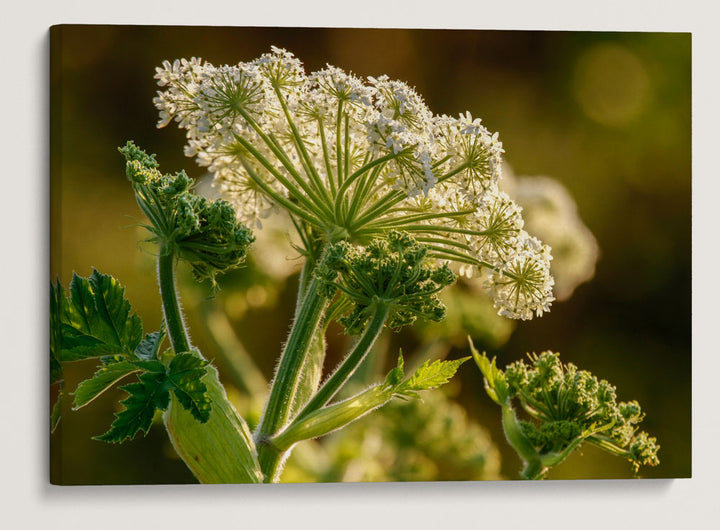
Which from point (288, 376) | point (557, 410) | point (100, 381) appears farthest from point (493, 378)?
point (100, 381)

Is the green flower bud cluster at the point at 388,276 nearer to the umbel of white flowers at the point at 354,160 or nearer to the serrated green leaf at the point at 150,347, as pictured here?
the umbel of white flowers at the point at 354,160

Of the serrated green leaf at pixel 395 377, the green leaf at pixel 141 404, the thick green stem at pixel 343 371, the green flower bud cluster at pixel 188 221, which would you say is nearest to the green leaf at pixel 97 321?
the green leaf at pixel 141 404

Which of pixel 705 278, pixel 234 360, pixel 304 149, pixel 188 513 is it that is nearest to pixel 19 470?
pixel 188 513

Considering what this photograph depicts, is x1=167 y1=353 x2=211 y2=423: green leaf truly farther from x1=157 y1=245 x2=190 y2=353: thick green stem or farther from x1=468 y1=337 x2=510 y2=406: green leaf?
x1=468 y1=337 x2=510 y2=406: green leaf

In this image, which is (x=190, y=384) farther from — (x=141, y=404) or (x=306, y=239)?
(x=306, y=239)

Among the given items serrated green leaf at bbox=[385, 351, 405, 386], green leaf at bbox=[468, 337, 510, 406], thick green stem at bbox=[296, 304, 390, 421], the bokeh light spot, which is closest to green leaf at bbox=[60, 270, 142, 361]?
thick green stem at bbox=[296, 304, 390, 421]

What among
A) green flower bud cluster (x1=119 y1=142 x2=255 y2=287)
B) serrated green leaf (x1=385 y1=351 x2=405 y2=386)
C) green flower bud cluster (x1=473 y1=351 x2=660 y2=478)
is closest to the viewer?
green flower bud cluster (x1=119 y1=142 x2=255 y2=287)

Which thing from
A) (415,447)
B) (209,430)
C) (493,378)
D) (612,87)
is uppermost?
(612,87)

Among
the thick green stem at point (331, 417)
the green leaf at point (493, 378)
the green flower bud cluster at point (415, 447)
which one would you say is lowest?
the green flower bud cluster at point (415, 447)
